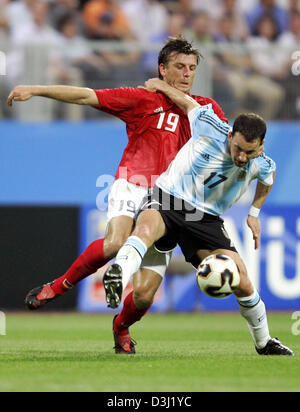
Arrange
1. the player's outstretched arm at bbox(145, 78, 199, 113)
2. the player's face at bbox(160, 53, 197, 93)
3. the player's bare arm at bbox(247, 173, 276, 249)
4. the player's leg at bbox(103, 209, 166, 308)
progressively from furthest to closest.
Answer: the player's face at bbox(160, 53, 197, 93) < the player's outstretched arm at bbox(145, 78, 199, 113) < the player's bare arm at bbox(247, 173, 276, 249) < the player's leg at bbox(103, 209, 166, 308)

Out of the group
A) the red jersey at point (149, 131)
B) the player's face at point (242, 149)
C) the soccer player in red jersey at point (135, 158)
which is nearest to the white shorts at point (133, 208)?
the soccer player in red jersey at point (135, 158)

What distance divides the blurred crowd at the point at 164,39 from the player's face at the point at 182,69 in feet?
16.6

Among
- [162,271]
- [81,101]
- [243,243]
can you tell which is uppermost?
[81,101]

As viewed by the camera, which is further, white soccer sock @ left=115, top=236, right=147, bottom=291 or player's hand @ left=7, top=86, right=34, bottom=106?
player's hand @ left=7, top=86, right=34, bottom=106

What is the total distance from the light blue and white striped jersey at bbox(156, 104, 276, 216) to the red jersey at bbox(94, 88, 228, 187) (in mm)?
602

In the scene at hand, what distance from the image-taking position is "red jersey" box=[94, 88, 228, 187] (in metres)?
7.71

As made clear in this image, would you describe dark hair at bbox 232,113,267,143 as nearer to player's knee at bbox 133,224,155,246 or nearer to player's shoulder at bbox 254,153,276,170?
player's shoulder at bbox 254,153,276,170

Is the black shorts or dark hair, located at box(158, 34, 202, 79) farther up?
dark hair, located at box(158, 34, 202, 79)

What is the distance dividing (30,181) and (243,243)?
3.43 meters

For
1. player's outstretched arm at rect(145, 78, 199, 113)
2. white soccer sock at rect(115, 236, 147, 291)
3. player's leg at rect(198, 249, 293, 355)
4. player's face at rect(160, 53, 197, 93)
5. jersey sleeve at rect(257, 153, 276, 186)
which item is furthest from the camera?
player's face at rect(160, 53, 197, 93)

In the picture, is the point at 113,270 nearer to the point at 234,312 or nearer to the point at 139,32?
the point at 234,312

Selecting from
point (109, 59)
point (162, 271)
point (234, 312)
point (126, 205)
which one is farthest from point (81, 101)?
point (234, 312)

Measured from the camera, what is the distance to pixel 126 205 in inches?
293

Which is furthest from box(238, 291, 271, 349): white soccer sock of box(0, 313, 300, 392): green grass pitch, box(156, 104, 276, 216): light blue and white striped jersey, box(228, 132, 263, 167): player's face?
box(228, 132, 263, 167): player's face
